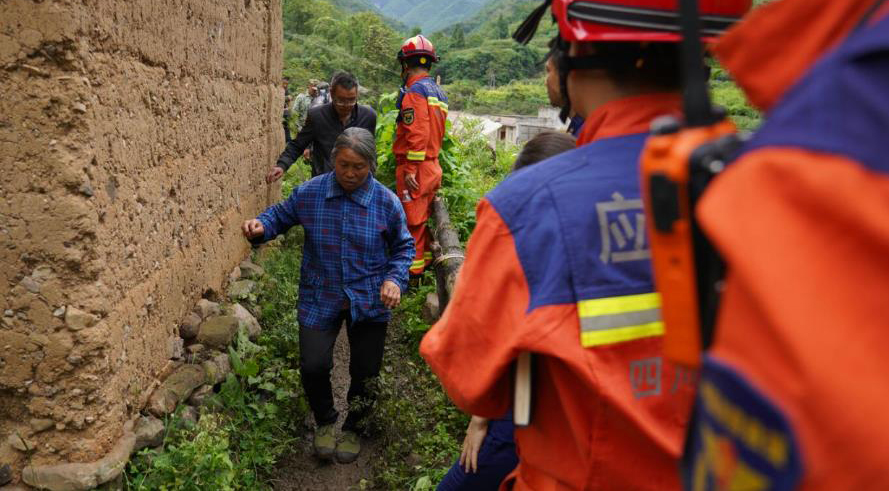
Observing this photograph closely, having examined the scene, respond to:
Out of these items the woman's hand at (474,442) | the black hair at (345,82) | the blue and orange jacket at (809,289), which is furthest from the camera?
the black hair at (345,82)

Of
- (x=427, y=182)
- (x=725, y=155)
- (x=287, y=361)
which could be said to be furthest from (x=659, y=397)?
(x=427, y=182)

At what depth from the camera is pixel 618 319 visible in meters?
1.23

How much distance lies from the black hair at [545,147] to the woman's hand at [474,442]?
1.07 meters

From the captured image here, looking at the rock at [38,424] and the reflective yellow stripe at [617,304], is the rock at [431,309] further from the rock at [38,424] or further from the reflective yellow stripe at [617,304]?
the reflective yellow stripe at [617,304]

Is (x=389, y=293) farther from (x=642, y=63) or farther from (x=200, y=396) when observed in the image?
(x=642, y=63)

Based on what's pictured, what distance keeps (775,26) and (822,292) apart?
32 cm

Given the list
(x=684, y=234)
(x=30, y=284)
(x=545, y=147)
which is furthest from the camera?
(x=545, y=147)

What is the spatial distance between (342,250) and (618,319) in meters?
2.43

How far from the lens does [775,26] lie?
681 millimetres

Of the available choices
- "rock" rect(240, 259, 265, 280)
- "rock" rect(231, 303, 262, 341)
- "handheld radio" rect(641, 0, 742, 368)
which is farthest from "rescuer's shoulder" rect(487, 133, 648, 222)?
"rock" rect(240, 259, 265, 280)

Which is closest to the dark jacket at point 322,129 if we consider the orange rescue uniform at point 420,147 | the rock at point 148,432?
the orange rescue uniform at point 420,147

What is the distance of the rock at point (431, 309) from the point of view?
16.4 feet

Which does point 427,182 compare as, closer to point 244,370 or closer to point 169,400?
point 244,370

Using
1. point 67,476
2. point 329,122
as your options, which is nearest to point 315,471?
point 67,476
